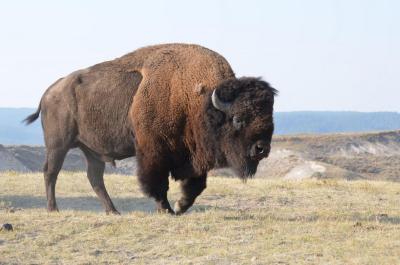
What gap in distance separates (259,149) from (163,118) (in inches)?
62.4

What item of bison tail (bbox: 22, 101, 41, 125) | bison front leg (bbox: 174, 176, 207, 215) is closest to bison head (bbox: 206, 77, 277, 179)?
bison front leg (bbox: 174, 176, 207, 215)

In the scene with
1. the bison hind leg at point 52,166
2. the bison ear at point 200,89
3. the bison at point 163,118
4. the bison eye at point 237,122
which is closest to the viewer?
the bison eye at point 237,122

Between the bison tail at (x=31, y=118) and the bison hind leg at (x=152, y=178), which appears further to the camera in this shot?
the bison tail at (x=31, y=118)

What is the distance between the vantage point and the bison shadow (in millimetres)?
13234

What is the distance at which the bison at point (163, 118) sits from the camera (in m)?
9.22

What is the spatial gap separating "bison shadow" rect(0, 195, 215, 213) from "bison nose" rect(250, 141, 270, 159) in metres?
4.03

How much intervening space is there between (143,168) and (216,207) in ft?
11.8

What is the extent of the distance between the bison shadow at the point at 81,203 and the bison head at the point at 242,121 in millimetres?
3645

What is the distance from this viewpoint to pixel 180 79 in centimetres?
994

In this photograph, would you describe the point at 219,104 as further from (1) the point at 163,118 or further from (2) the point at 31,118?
(2) the point at 31,118

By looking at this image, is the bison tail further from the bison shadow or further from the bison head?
the bison head

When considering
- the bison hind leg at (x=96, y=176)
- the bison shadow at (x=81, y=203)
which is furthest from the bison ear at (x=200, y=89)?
the bison shadow at (x=81, y=203)

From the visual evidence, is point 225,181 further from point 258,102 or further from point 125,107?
point 258,102

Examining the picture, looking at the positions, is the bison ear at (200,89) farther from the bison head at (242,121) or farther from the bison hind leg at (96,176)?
the bison hind leg at (96,176)
